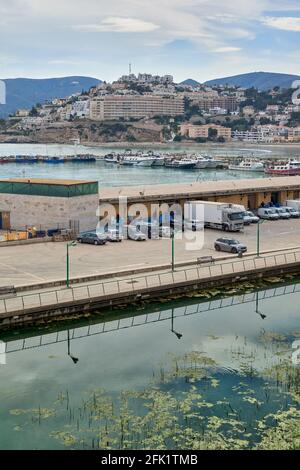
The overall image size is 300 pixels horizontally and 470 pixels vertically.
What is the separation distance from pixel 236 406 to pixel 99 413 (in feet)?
8.32

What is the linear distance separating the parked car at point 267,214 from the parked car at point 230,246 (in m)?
9.30

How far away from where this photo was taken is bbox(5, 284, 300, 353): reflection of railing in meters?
17.1

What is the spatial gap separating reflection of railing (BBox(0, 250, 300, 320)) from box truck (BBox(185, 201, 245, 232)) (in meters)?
5.14

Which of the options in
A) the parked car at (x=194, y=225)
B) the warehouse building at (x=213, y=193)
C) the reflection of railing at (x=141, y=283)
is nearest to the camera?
the reflection of railing at (x=141, y=283)

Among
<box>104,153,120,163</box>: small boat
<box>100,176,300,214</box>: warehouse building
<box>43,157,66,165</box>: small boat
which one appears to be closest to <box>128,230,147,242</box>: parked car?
<box>100,176,300,214</box>: warehouse building

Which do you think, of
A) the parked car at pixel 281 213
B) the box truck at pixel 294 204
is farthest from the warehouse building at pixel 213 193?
the parked car at pixel 281 213

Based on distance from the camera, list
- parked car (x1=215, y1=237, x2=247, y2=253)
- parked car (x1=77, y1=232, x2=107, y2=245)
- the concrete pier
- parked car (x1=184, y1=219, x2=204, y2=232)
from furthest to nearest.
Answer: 1. parked car (x1=184, y1=219, x2=204, y2=232)
2. parked car (x1=77, y1=232, x2=107, y2=245)
3. parked car (x1=215, y1=237, x2=247, y2=253)
4. the concrete pier

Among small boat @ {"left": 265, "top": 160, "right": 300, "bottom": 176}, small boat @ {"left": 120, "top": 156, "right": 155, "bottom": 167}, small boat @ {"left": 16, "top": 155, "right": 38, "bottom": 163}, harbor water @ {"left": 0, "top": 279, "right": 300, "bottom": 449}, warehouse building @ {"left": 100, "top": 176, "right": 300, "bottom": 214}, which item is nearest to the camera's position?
harbor water @ {"left": 0, "top": 279, "right": 300, "bottom": 449}

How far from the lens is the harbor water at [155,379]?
39.5ft

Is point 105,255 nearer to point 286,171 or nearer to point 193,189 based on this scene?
point 193,189

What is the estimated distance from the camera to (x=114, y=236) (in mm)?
27000

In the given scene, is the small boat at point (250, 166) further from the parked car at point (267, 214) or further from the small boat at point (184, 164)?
the parked car at point (267, 214)

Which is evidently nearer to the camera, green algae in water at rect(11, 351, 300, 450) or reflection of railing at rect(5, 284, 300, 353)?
green algae in water at rect(11, 351, 300, 450)

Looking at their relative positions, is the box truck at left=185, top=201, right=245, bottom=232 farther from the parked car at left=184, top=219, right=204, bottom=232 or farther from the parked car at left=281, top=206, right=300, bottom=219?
the parked car at left=281, top=206, right=300, bottom=219
